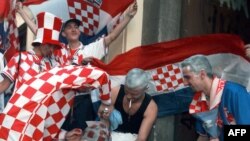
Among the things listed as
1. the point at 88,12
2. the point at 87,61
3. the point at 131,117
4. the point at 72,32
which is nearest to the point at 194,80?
the point at 131,117

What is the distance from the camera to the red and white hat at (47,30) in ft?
19.1

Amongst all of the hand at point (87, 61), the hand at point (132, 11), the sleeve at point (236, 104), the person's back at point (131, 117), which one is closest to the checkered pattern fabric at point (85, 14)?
the hand at point (132, 11)

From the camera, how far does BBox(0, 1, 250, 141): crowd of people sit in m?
5.12

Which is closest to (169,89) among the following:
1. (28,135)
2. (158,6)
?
(158,6)

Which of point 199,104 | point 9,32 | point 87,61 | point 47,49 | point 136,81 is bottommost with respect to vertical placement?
point 199,104

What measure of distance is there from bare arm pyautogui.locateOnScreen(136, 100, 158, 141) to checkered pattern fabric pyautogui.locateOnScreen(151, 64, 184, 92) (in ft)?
2.18

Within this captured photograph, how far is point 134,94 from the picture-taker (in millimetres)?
5789

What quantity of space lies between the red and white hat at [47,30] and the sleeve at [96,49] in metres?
0.44

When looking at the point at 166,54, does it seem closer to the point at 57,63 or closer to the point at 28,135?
the point at 57,63

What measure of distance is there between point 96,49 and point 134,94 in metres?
0.90

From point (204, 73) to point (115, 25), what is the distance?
1.77 metres

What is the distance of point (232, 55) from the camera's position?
6.52 m

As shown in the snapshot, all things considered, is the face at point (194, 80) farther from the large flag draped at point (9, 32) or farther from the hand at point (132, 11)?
the large flag draped at point (9, 32)

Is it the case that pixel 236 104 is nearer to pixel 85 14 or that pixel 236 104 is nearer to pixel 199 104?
pixel 199 104
